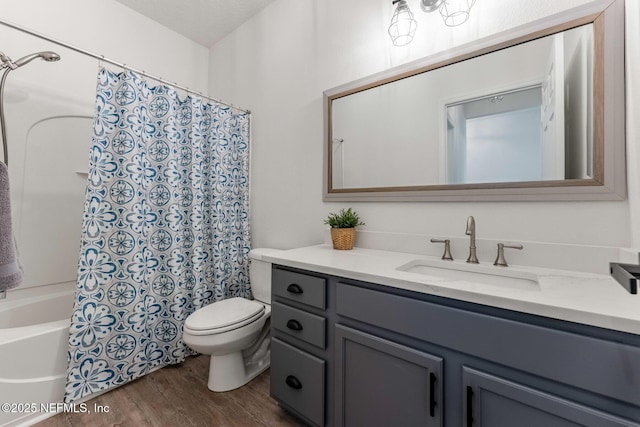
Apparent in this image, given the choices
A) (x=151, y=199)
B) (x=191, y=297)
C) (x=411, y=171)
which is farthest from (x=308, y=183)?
(x=191, y=297)

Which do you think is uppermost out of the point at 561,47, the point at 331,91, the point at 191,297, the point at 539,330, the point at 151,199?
the point at 331,91

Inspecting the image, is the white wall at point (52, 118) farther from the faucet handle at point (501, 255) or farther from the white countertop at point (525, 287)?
the faucet handle at point (501, 255)

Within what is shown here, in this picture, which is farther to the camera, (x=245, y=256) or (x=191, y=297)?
(x=245, y=256)

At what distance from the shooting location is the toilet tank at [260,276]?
197 centimetres

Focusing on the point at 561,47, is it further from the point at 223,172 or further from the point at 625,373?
the point at 223,172

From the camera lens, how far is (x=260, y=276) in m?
2.02

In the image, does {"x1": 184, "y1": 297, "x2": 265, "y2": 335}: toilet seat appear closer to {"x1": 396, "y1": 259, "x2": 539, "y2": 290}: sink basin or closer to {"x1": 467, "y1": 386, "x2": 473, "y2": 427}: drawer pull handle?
{"x1": 396, "y1": 259, "x2": 539, "y2": 290}: sink basin

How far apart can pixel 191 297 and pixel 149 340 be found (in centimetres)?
35

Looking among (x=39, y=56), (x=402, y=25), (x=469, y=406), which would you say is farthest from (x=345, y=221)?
(x=39, y=56)

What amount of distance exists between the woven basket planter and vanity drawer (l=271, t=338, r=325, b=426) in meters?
0.61

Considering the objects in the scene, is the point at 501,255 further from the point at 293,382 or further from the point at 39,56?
the point at 39,56

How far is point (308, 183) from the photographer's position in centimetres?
201

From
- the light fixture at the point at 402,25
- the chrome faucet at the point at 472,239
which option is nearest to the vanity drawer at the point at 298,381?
the chrome faucet at the point at 472,239

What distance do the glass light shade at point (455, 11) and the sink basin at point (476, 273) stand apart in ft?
3.89
